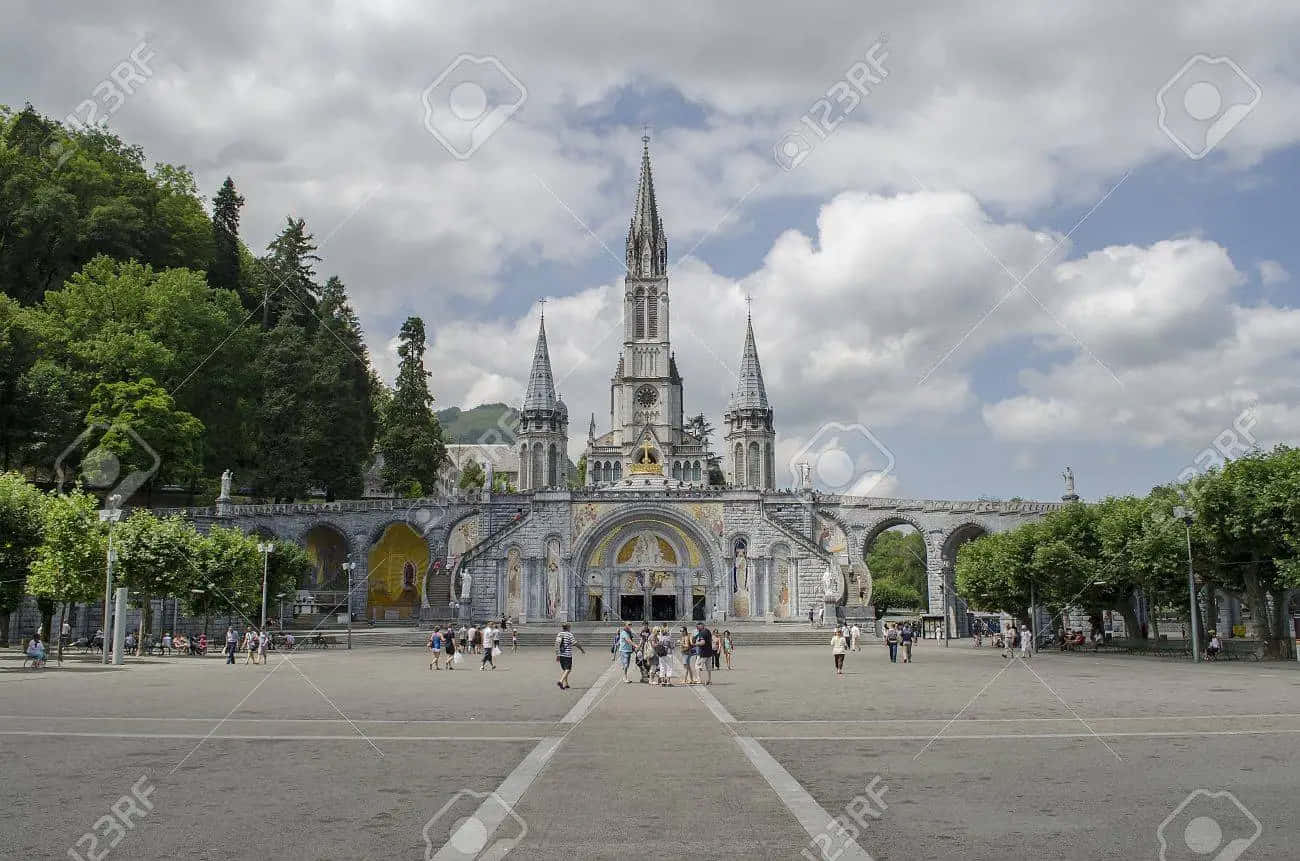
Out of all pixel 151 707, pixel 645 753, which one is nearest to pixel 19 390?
pixel 151 707

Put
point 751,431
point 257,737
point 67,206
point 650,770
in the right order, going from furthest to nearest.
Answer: point 751,431, point 67,206, point 257,737, point 650,770

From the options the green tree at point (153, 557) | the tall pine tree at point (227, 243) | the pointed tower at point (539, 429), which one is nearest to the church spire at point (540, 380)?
the pointed tower at point (539, 429)

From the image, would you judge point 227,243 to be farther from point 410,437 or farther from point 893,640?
point 893,640

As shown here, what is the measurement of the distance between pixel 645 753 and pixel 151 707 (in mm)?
9697

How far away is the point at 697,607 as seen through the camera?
58906 millimetres

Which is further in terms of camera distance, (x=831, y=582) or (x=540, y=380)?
(x=540, y=380)

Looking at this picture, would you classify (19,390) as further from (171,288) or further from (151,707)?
(151,707)

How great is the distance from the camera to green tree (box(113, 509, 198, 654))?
33.8 meters

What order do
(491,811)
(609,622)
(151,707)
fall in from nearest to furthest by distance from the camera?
(491,811) < (151,707) < (609,622)

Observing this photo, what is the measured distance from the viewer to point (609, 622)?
2228 inches

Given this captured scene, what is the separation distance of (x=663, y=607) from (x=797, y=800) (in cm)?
5088

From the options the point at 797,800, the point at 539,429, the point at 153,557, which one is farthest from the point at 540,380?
the point at 797,800

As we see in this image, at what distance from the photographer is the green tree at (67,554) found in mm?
31266

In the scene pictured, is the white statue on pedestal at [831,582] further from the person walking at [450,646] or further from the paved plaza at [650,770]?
the paved plaza at [650,770]
